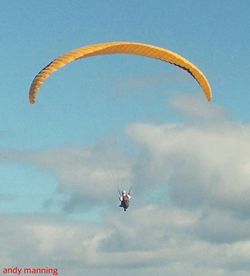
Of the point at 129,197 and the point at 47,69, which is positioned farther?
the point at 129,197

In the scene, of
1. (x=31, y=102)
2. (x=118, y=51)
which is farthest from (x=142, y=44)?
(x=31, y=102)

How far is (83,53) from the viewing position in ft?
325

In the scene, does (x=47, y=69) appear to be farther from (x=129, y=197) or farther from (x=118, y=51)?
(x=129, y=197)

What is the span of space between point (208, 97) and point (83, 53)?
1015 centimetres

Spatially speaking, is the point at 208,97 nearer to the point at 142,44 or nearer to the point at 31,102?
the point at 142,44

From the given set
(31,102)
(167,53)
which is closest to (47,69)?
(31,102)

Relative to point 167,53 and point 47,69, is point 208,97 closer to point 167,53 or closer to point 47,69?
point 167,53

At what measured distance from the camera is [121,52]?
102 metres

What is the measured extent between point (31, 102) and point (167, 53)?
401 inches

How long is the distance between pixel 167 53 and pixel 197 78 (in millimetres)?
3152

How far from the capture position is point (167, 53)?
102 meters

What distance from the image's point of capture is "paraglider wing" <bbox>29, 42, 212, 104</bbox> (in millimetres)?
98750

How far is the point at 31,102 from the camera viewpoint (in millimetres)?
98750

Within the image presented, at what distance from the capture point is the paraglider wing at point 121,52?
98.8 meters
